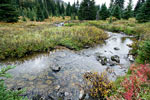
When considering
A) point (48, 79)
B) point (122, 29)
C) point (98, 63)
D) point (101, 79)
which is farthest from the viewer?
point (122, 29)

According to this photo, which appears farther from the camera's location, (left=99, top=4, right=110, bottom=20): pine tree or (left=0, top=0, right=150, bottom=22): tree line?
(left=99, top=4, right=110, bottom=20): pine tree

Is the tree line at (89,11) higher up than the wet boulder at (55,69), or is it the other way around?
the tree line at (89,11)

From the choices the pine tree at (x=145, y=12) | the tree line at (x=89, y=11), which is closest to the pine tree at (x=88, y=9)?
the tree line at (x=89, y=11)

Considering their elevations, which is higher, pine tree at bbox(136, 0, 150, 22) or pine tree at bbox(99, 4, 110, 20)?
pine tree at bbox(99, 4, 110, 20)

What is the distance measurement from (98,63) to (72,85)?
3427 mm

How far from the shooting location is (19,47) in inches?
311

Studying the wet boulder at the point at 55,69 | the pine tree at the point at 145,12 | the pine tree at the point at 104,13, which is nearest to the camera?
the wet boulder at the point at 55,69

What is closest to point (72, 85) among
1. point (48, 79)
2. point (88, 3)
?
point (48, 79)

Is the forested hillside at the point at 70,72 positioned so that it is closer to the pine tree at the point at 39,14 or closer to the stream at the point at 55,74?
the stream at the point at 55,74

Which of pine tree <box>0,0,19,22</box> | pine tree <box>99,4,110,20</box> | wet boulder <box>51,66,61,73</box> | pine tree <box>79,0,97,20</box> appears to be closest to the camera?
wet boulder <box>51,66,61,73</box>

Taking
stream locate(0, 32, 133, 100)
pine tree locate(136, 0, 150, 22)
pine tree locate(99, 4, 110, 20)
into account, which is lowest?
stream locate(0, 32, 133, 100)

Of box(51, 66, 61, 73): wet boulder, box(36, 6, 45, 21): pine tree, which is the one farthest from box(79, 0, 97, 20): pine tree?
box(51, 66, 61, 73): wet boulder

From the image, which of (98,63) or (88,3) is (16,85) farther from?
(88,3)

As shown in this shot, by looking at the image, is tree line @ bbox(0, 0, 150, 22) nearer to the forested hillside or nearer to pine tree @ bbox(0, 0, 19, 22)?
pine tree @ bbox(0, 0, 19, 22)
